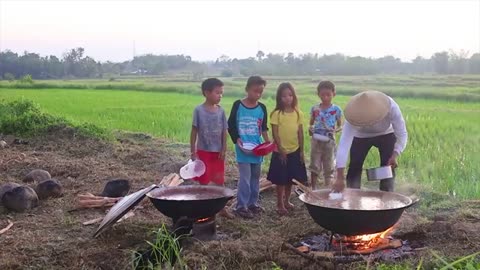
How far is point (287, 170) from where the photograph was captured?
5.87m

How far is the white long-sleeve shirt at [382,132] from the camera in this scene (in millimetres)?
4570

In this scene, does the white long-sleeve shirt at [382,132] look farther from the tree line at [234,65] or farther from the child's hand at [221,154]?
the tree line at [234,65]

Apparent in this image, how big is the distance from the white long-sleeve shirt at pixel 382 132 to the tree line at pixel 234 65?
31.9 metres

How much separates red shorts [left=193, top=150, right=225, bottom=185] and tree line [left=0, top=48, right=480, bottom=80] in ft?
103

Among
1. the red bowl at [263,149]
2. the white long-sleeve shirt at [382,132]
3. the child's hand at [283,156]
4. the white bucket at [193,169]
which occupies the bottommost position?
the white bucket at [193,169]

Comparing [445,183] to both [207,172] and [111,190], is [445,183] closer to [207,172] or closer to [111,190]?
[207,172]

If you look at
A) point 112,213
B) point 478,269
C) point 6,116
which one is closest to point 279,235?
point 112,213

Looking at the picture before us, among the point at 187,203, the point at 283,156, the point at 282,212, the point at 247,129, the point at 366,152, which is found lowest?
the point at 282,212

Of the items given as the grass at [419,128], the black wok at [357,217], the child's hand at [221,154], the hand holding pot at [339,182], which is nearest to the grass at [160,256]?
the black wok at [357,217]

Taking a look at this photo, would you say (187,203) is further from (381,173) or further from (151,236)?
(381,173)

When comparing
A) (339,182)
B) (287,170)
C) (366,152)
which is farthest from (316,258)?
(287,170)

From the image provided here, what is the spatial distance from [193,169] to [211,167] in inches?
9.2

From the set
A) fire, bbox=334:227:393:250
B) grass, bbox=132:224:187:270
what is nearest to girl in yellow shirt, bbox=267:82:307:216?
fire, bbox=334:227:393:250

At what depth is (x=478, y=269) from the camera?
3.09 meters
